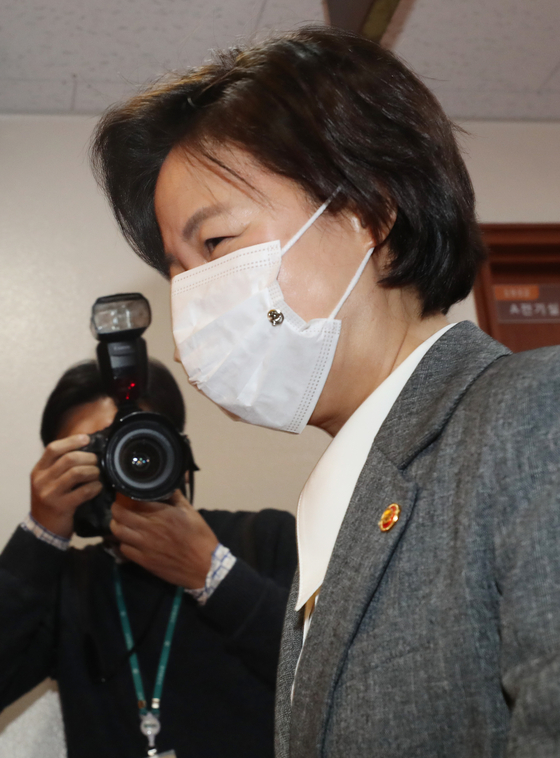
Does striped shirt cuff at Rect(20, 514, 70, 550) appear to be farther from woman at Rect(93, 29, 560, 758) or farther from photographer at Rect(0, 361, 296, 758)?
woman at Rect(93, 29, 560, 758)

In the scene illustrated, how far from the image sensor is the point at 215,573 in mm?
1328

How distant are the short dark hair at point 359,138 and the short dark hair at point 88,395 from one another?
30.8 inches

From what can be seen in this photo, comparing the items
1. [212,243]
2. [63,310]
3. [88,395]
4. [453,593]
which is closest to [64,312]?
[63,310]

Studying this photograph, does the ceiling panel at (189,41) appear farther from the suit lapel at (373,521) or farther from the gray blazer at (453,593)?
the gray blazer at (453,593)

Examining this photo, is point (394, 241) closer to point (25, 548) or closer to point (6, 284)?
point (25, 548)

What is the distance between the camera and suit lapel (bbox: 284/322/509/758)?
560 millimetres

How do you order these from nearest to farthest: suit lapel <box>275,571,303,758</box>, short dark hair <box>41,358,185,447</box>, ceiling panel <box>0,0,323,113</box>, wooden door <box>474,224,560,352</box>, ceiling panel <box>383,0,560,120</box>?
suit lapel <box>275,571,303,758</box> → short dark hair <box>41,358,185,447</box> → ceiling panel <box>0,0,323,113</box> → ceiling panel <box>383,0,560,120</box> → wooden door <box>474,224,560,352</box>

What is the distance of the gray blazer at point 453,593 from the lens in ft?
1.45

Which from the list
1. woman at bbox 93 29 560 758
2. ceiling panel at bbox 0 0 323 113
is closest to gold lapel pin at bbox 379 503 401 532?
woman at bbox 93 29 560 758

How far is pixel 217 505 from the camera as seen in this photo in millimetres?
1927

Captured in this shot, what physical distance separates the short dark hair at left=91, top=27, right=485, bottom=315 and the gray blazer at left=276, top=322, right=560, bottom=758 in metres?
0.23

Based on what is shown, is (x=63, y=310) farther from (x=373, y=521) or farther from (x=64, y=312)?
(x=373, y=521)

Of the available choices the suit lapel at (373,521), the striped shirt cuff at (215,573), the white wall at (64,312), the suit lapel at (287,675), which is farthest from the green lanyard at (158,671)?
the suit lapel at (373,521)

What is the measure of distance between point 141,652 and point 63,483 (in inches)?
14.8
